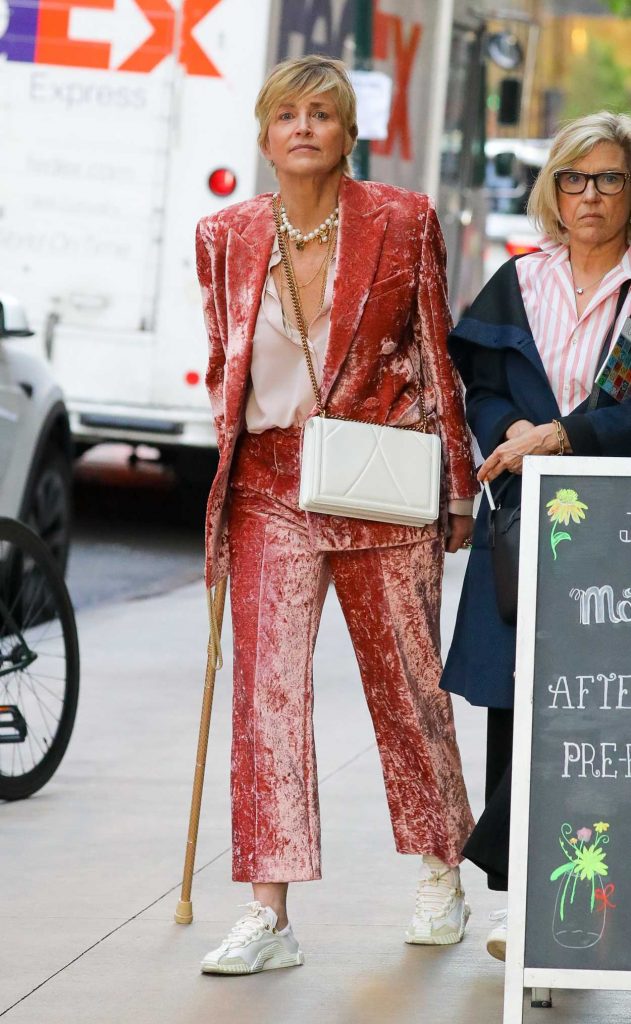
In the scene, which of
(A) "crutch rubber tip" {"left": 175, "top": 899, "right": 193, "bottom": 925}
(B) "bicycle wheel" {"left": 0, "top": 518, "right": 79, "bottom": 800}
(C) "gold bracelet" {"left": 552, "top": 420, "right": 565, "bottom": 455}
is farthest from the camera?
(B) "bicycle wheel" {"left": 0, "top": 518, "right": 79, "bottom": 800}

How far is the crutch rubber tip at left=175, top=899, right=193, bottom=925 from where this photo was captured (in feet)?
15.7

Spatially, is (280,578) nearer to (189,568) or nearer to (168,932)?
(168,932)

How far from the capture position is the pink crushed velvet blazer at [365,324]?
452 cm

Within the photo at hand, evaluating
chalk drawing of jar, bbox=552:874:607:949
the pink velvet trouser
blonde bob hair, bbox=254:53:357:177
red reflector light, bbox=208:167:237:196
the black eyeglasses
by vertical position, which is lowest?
chalk drawing of jar, bbox=552:874:607:949

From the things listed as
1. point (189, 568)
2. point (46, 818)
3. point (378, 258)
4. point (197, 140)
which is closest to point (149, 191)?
point (197, 140)

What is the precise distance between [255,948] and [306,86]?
193 centimetres

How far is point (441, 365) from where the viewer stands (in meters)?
4.58

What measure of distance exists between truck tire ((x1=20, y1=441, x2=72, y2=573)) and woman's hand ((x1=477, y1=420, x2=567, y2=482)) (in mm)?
4594

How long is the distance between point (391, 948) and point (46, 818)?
1.55 m

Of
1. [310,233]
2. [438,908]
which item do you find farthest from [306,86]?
[438,908]

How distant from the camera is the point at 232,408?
178 inches

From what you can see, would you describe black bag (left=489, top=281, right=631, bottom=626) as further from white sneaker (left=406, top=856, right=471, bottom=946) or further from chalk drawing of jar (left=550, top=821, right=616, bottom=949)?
white sneaker (left=406, top=856, right=471, bottom=946)

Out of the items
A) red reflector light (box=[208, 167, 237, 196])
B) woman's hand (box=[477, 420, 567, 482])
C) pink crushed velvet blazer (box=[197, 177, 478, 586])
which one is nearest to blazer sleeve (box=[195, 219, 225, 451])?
pink crushed velvet blazer (box=[197, 177, 478, 586])

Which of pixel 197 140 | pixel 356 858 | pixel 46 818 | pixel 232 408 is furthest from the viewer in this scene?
pixel 197 140
